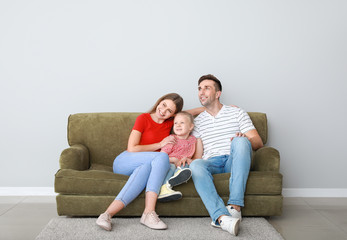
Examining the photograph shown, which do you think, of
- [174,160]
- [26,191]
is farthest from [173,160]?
[26,191]

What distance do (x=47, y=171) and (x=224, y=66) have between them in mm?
2055

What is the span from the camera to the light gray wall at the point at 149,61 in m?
3.38

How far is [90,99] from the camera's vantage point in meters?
3.41

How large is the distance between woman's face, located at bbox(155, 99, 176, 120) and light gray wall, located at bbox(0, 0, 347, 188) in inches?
23.3

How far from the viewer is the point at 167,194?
7.89 feet

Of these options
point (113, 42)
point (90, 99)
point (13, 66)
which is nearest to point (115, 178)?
point (90, 99)

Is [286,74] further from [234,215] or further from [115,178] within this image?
[115,178]

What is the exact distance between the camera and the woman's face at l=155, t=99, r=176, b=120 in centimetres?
282

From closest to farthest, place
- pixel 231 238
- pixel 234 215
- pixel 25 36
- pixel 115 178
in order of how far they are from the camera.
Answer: pixel 231 238 → pixel 234 215 → pixel 115 178 → pixel 25 36

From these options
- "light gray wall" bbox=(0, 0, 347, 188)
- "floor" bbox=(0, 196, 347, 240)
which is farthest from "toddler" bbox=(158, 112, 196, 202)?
"floor" bbox=(0, 196, 347, 240)

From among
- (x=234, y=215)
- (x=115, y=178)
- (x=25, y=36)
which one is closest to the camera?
(x=234, y=215)

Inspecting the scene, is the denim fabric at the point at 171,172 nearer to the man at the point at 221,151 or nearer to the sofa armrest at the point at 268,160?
the man at the point at 221,151

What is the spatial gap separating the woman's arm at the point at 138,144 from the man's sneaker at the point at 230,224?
82cm

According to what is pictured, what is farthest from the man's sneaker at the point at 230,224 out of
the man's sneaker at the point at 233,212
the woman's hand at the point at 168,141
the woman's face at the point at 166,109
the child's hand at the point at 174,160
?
the woman's face at the point at 166,109
